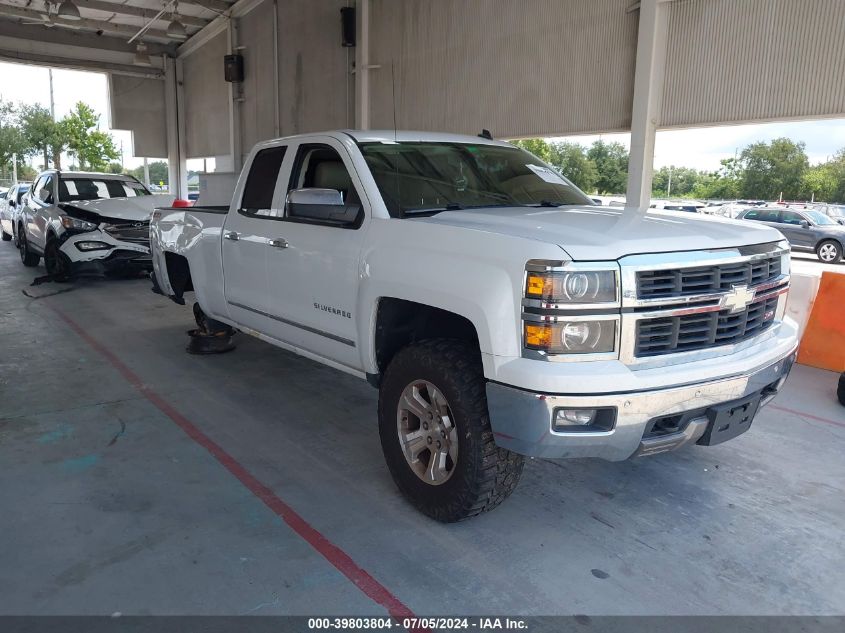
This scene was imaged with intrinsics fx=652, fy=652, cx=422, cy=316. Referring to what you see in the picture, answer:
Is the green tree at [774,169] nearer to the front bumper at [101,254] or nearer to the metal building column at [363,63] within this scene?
the metal building column at [363,63]

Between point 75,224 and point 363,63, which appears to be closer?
point 75,224

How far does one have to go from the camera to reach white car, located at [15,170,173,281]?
1007 cm

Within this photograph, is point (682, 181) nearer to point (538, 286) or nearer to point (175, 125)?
point (175, 125)

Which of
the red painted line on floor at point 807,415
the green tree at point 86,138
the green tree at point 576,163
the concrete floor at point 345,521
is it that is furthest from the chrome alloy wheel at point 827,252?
the green tree at point 86,138

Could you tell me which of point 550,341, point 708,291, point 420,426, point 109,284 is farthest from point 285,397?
point 109,284

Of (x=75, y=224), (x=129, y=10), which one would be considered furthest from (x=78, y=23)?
(x=75, y=224)

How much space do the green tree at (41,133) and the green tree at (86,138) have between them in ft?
2.12

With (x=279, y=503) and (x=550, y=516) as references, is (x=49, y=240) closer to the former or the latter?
(x=279, y=503)

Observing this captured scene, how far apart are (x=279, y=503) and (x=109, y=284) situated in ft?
28.9

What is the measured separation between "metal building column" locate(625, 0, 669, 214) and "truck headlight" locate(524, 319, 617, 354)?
6.42 metres

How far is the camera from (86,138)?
4728 cm

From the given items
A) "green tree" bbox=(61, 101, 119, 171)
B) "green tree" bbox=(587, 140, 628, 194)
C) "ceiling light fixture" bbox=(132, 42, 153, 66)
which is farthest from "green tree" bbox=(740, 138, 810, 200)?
"green tree" bbox=(61, 101, 119, 171)

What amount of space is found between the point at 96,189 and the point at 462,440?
10.3 meters

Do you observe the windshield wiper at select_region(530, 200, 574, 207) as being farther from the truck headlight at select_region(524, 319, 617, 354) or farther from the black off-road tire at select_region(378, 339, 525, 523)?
the truck headlight at select_region(524, 319, 617, 354)
